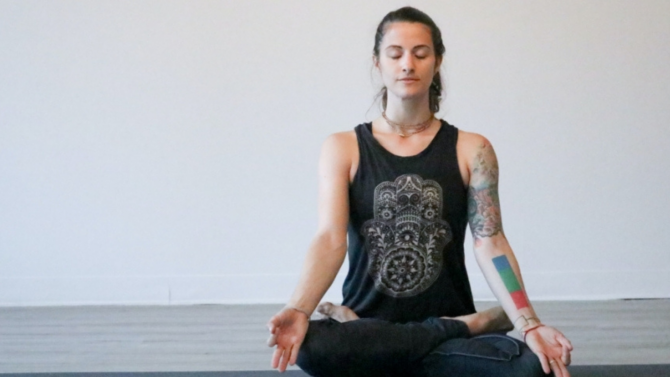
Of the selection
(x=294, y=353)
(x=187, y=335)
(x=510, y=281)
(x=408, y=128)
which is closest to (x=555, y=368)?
(x=510, y=281)

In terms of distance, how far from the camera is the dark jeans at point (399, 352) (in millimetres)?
1616

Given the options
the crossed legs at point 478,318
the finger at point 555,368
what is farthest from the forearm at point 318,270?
the finger at point 555,368

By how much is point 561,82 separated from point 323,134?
3.59ft

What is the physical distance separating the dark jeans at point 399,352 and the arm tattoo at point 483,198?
27 cm

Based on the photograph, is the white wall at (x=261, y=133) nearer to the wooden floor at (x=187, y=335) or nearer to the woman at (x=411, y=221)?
the wooden floor at (x=187, y=335)

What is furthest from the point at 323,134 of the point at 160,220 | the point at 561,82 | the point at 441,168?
the point at 441,168

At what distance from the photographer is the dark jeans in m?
1.62

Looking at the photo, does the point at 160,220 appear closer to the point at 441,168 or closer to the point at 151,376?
the point at 151,376

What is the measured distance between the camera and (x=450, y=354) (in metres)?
1.66

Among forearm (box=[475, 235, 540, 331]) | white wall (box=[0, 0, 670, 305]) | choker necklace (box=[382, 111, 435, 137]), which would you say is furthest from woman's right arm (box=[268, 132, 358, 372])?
white wall (box=[0, 0, 670, 305])

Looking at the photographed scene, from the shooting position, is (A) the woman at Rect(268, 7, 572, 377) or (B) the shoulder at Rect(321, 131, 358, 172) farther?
(B) the shoulder at Rect(321, 131, 358, 172)

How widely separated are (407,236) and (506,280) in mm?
256

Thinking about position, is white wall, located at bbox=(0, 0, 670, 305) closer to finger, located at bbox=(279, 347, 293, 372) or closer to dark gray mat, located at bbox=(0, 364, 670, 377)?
dark gray mat, located at bbox=(0, 364, 670, 377)

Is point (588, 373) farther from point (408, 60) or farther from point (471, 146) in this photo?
point (408, 60)
